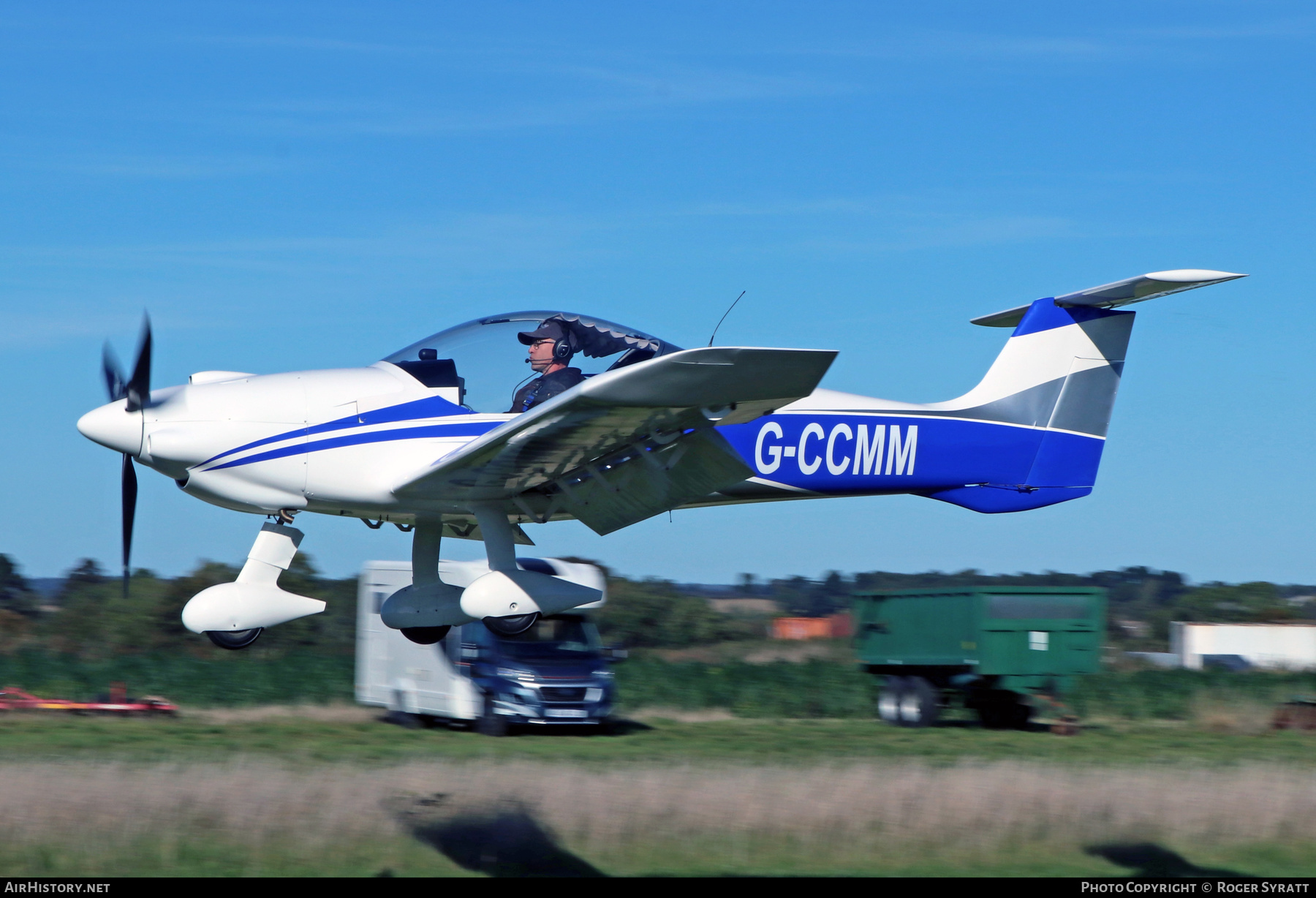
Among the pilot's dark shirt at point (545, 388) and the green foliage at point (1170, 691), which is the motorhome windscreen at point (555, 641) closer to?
the pilot's dark shirt at point (545, 388)

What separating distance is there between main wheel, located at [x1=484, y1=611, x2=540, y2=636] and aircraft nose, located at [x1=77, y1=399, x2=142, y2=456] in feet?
9.07

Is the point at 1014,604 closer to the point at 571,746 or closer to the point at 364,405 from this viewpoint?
the point at 571,746

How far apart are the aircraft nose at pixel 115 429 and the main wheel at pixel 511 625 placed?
276 cm

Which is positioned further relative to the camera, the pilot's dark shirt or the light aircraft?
the pilot's dark shirt

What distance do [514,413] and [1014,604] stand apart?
12.8m

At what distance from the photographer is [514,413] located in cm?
963

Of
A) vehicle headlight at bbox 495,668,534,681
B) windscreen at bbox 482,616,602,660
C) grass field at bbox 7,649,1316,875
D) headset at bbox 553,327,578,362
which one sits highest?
headset at bbox 553,327,578,362

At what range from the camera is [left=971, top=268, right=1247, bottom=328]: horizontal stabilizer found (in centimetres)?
1043

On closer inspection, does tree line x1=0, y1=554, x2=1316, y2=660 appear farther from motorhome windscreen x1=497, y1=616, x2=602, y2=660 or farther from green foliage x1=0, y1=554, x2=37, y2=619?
motorhome windscreen x1=497, y1=616, x2=602, y2=660

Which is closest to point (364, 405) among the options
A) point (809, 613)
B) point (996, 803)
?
point (996, 803)

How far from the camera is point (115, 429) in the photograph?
9234 millimetres

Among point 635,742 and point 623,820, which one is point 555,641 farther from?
point 623,820

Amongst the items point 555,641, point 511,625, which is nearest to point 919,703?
point 555,641

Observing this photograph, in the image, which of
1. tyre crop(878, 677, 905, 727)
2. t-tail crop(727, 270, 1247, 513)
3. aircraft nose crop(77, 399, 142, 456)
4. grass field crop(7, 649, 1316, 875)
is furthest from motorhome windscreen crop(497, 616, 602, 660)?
aircraft nose crop(77, 399, 142, 456)
